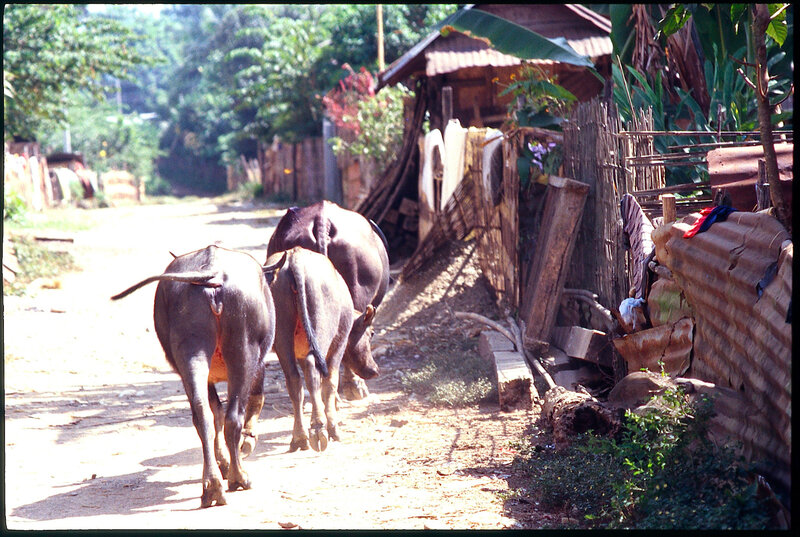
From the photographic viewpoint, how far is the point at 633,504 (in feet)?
13.0

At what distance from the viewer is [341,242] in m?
6.84

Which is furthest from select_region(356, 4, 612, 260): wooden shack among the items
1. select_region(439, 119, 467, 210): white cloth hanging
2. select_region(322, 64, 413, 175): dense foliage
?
select_region(439, 119, 467, 210): white cloth hanging

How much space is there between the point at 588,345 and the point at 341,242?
2.06 metres

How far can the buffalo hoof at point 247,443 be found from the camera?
5.54 m

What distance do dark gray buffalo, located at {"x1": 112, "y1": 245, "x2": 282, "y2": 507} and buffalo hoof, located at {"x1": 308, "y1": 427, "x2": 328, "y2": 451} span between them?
0.73 m

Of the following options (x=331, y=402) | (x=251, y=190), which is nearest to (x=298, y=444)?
(x=331, y=402)

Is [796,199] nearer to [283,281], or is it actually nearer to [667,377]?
[667,377]

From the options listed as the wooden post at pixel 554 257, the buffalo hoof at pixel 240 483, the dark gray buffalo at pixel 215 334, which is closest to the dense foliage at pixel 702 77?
the wooden post at pixel 554 257

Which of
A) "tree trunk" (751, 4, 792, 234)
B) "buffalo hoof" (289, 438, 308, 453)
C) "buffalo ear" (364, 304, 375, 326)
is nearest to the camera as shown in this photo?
"tree trunk" (751, 4, 792, 234)

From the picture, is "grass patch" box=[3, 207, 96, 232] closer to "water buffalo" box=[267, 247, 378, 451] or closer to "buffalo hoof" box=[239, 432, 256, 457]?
"water buffalo" box=[267, 247, 378, 451]

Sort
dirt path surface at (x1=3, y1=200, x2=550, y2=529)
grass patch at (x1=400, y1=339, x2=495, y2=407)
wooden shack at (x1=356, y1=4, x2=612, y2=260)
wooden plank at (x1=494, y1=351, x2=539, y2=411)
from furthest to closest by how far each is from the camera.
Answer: wooden shack at (x1=356, y1=4, x2=612, y2=260), grass patch at (x1=400, y1=339, x2=495, y2=407), wooden plank at (x1=494, y1=351, x2=539, y2=411), dirt path surface at (x1=3, y1=200, x2=550, y2=529)

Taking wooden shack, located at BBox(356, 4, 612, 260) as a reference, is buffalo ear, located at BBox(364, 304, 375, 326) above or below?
below

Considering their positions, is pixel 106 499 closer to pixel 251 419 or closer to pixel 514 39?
pixel 251 419

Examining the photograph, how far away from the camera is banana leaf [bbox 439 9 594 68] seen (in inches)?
339
